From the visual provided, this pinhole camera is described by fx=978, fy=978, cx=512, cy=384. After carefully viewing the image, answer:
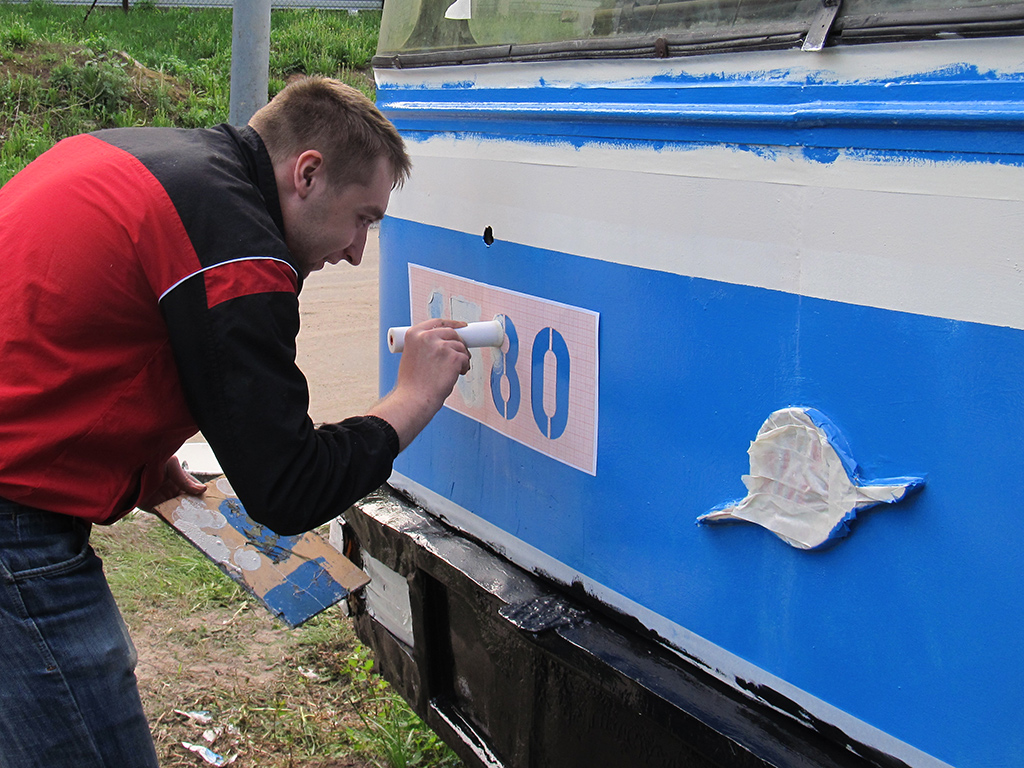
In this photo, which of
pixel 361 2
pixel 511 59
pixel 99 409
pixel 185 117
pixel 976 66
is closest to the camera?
pixel 976 66

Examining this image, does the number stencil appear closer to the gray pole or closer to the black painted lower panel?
the black painted lower panel

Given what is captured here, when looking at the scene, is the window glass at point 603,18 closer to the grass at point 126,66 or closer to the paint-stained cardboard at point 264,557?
the paint-stained cardboard at point 264,557

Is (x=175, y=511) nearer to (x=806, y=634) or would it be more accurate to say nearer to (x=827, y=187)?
(x=806, y=634)

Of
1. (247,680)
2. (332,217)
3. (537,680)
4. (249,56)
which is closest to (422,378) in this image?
(332,217)

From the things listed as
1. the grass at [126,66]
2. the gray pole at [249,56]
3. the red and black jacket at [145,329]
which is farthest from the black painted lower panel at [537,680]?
the grass at [126,66]

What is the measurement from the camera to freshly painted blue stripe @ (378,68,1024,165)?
110cm

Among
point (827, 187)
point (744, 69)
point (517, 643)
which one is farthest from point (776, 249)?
point (517, 643)

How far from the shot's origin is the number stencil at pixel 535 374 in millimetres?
1768

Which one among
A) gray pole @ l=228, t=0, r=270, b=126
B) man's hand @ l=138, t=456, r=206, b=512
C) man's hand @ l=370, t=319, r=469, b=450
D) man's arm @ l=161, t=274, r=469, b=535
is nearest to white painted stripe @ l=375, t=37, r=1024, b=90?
man's hand @ l=370, t=319, r=469, b=450

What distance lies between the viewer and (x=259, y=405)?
4.90ft

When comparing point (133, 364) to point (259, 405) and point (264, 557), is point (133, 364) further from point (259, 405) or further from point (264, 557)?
point (264, 557)

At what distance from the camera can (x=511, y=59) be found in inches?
72.9

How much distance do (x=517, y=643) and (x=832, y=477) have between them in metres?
0.83

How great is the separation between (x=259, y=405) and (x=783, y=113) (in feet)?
2.84
